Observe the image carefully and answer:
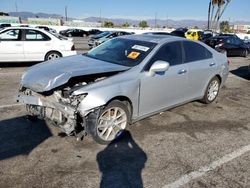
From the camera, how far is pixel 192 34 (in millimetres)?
26844

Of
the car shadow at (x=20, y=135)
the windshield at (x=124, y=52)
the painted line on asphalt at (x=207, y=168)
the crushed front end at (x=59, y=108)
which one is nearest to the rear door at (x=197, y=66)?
the windshield at (x=124, y=52)

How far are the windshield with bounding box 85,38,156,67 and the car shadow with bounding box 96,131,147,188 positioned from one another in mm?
1320

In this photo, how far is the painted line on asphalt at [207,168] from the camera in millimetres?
3336

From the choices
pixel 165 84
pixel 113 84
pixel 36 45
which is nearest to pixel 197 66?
pixel 165 84

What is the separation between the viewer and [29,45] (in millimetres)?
10117

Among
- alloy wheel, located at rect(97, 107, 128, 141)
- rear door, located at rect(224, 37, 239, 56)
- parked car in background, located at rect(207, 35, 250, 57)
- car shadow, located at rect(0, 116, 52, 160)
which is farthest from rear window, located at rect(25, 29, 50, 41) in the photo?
rear door, located at rect(224, 37, 239, 56)

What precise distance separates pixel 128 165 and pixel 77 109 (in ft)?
3.38

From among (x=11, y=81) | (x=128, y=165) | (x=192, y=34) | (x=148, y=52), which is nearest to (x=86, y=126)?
(x=128, y=165)

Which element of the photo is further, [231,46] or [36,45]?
[231,46]

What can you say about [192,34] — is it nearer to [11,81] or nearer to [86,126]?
[11,81]

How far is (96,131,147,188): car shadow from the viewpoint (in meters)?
3.34

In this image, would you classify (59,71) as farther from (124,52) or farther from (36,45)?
(36,45)

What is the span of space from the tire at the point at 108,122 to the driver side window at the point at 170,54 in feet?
2.90

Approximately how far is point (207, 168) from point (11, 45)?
852cm
